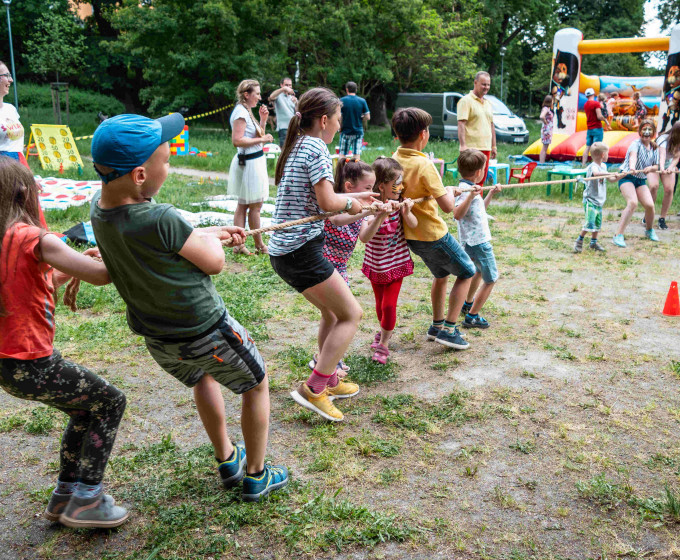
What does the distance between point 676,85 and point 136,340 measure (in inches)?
592

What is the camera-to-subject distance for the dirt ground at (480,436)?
9.04 feet

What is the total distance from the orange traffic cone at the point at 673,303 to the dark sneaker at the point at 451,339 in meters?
2.21

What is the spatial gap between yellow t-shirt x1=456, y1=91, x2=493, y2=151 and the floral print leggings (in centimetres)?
757

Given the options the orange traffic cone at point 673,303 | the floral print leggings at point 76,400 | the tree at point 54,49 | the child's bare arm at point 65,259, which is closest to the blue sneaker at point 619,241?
the orange traffic cone at point 673,303

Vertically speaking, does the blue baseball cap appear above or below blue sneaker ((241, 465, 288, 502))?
above

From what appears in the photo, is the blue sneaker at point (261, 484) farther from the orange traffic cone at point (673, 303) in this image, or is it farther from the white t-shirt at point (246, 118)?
the white t-shirt at point (246, 118)

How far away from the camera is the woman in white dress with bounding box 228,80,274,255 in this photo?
23.2 ft

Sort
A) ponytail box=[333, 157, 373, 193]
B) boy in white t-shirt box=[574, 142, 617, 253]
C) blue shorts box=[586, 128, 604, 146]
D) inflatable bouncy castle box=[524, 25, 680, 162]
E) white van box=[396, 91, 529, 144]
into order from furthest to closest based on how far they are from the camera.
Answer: white van box=[396, 91, 529, 144] → inflatable bouncy castle box=[524, 25, 680, 162] → blue shorts box=[586, 128, 604, 146] → boy in white t-shirt box=[574, 142, 617, 253] → ponytail box=[333, 157, 373, 193]

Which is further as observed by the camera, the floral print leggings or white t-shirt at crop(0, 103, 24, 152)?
white t-shirt at crop(0, 103, 24, 152)

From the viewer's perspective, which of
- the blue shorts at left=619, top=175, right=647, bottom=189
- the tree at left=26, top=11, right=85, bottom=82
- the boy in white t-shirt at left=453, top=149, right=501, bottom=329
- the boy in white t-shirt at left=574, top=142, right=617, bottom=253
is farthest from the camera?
the tree at left=26, top=11, right=85, bottom=82

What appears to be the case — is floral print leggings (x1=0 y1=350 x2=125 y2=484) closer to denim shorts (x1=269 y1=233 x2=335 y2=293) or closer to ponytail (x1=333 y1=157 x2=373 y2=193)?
denim shorts (x1=269 y1=233 x2=335 y2=293)

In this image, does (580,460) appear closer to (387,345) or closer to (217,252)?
(387,345)

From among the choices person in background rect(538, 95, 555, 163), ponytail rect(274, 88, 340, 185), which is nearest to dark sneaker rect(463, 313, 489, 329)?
ponytail rect(274, 88, 340, 185)

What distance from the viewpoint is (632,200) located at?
8.41 meters
